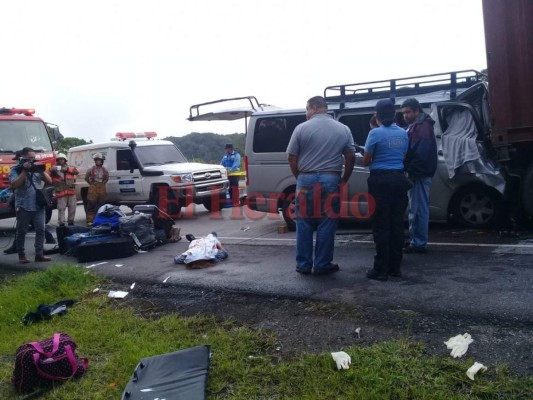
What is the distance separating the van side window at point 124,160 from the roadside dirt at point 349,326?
7.89 m

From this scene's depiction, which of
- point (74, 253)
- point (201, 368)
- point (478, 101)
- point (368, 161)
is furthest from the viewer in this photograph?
point (74, 253)

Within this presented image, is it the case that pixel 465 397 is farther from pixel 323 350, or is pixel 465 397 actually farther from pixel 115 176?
pixel 115 176

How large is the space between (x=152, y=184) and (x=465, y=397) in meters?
10.1

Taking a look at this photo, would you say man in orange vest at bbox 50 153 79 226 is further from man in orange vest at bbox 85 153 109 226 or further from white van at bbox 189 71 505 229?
white van at bbox 189 71 505 229

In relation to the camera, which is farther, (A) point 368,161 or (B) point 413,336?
(A) point 368,161

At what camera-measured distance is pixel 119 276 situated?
6574mm

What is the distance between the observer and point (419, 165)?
20.1 ft

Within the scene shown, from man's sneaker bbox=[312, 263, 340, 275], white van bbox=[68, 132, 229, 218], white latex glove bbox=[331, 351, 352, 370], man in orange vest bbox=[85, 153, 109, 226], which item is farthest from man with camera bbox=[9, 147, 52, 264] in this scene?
white latex glove bbox=[331, 351, 352, 370]

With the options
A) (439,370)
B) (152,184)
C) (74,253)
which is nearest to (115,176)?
(152,184)

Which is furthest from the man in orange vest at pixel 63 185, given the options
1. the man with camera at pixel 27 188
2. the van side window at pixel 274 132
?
the van side window at pixel 274 132

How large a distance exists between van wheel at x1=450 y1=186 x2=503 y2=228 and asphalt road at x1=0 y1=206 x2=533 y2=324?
0.18 meters

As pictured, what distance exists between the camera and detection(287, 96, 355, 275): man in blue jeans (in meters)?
5.46

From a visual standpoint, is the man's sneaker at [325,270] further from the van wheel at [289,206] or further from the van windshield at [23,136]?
the van windshield at [23,136]

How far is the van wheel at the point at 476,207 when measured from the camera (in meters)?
7.30
